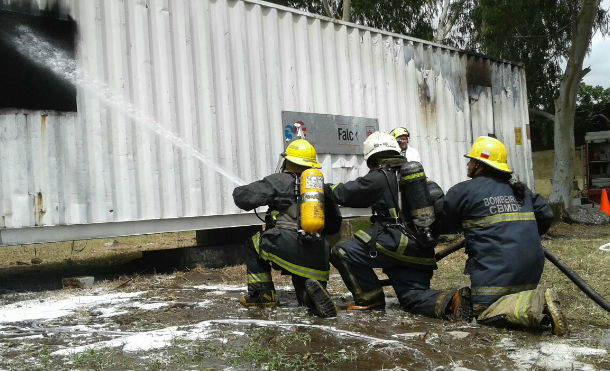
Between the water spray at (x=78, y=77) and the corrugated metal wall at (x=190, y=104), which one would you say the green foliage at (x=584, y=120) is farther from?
the water spray at (x=78, y=77)

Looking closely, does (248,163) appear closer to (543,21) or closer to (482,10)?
(482,10)

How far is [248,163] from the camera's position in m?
7.15

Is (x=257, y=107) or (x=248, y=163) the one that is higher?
(x=257, y=107)

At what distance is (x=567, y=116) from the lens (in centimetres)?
1509

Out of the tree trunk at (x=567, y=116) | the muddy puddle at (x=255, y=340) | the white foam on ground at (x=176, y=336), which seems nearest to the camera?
the muddy puddle at (x=255, y=340)

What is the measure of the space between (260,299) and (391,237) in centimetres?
121

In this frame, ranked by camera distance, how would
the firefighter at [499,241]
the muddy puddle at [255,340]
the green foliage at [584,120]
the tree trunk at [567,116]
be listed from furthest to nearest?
the green foliage at [584,120]
the tree trunk at [567,116]
the firefighter at [499,241]
the muddy puddle at [255,340]

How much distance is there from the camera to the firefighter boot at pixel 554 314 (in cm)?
366

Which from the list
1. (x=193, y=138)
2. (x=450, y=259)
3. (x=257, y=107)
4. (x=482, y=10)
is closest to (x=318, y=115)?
(x=257, y=107)

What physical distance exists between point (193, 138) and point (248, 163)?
79 centimetres

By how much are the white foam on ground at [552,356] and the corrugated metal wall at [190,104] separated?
13.5 ft

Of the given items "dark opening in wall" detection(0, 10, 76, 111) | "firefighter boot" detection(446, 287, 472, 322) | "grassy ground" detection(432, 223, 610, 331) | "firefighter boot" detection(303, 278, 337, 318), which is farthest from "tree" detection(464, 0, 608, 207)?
"dark opening in wall" detection(0, 10, 76, 111)

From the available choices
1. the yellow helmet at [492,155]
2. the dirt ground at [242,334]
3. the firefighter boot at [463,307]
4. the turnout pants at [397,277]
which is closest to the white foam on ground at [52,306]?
the dirt ground at [242,334]

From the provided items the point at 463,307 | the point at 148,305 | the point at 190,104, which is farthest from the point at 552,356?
the point at 190,104
